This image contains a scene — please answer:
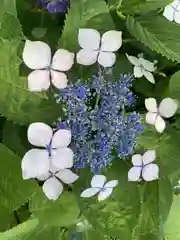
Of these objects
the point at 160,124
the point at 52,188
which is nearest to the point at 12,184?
the point at 52,188

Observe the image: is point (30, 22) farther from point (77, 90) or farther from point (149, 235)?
point (149, 235)

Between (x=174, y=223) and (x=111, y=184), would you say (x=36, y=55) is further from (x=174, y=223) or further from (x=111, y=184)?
(x=174, y=223)

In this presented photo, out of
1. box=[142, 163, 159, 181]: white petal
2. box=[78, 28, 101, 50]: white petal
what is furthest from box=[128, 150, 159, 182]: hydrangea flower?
box=[78, 28, 101, 50]: white petal

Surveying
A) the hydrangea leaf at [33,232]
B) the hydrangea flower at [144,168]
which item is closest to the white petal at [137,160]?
the hydrangea flower at [144,168]

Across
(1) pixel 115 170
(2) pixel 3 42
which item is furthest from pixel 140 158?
(2) pixel 3 42

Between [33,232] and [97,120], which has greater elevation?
[97,120]

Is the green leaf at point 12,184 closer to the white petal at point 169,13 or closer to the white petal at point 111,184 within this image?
the white petal at point 111,184
